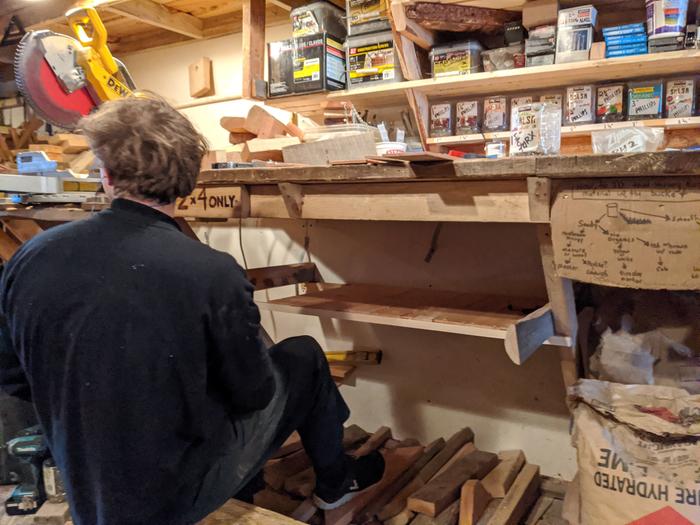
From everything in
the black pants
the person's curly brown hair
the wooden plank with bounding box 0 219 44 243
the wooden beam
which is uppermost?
the wooden beam

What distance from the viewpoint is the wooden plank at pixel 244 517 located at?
145 centimetres

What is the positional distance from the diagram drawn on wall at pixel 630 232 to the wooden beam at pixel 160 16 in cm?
204

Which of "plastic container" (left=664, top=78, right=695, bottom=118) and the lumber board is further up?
"plastic container" (left=664, top=78, right=695, bottom=118)

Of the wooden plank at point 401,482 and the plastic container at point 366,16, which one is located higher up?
the plastic container at point 366,16

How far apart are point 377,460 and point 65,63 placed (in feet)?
5.72

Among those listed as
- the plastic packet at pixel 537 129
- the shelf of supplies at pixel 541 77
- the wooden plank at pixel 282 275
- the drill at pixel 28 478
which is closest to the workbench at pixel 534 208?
the plastic packet at pixel 537 129

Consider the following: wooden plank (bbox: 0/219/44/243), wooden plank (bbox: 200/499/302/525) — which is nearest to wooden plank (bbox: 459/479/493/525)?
wooden plank (bbox: 200/499/302/525)

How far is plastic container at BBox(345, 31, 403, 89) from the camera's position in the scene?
1.92 meters

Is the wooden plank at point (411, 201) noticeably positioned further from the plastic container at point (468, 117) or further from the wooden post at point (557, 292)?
the plastic container at point (468, 117)

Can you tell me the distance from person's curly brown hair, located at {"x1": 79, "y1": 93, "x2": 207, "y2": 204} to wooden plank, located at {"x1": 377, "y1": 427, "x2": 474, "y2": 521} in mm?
1171

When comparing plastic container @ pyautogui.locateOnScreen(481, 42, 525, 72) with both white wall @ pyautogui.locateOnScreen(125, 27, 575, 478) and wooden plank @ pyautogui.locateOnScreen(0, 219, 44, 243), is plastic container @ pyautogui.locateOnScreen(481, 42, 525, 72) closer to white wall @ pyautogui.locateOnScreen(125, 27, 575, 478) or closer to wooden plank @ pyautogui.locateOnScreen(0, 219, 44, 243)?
white wall @ pyautogui.locateOnScreen(125, 27, 575, 478)

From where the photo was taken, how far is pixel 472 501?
1.69 m

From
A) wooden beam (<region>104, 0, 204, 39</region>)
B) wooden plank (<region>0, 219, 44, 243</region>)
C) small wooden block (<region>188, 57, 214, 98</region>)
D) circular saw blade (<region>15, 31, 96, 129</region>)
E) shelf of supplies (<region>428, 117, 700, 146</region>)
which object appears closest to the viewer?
shelf of supplies (<region>428, 117, 700, 146</region>)

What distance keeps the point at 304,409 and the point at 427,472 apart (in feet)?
2.19
